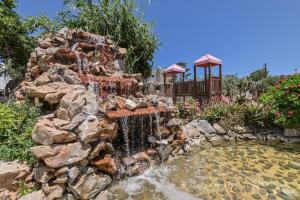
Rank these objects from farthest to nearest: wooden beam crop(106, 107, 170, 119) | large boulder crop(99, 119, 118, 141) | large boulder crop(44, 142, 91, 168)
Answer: wooden beam crop(106, 107, 170, 119) < large boulder crop(99, 119, 118, 141) < large boulder crop(44, 142, 91, 168)

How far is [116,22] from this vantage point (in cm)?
748

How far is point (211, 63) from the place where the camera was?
958 cm

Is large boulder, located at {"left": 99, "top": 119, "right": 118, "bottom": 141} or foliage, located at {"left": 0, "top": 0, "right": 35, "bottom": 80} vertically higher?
foliage, located at {"left": 0, "top": 0, "right": 35, "bottom": 80}

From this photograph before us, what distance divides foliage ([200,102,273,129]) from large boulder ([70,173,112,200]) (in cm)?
501

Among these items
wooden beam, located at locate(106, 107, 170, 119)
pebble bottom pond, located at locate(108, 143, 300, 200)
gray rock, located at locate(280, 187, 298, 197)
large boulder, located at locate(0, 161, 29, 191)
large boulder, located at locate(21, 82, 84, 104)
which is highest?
large boulder, located at locate(21, 82, 84, 104)

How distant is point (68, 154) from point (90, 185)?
2.00 feet

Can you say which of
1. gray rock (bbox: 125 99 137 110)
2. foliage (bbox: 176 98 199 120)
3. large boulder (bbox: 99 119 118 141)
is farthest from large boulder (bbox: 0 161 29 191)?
foliage (bbox: 176 98 199 120)

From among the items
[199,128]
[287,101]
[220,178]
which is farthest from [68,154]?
[287,101]

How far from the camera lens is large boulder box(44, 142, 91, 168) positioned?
8.54ft

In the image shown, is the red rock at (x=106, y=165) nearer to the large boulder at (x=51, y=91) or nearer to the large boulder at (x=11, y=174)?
the large boulder at (x=11, y=174)

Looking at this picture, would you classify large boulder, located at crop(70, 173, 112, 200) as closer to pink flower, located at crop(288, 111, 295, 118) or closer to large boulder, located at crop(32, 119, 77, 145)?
large boulder, located at crop(32, 119, 77, 145)

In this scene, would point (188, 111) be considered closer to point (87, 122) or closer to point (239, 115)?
point (239, 115)

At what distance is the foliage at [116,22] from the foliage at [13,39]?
2495 mm

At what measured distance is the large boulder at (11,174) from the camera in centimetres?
262
